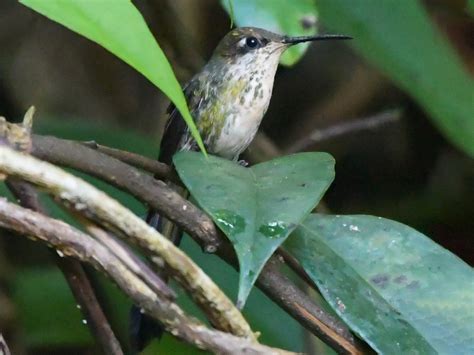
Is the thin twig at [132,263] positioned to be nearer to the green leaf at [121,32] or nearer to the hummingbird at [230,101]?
the green leaf at [121,32]

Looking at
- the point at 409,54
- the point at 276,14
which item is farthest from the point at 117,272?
the point at 409,54

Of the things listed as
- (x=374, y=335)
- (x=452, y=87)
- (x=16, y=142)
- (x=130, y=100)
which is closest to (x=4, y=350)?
(x=16, y=142)

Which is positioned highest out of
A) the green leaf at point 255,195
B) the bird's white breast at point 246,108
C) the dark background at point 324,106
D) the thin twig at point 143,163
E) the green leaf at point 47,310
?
the green leaf at point 255,195

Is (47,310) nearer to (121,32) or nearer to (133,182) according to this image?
(133,182)

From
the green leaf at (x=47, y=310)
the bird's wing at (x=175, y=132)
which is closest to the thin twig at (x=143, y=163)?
the bird's wing at (x=175, y=132)

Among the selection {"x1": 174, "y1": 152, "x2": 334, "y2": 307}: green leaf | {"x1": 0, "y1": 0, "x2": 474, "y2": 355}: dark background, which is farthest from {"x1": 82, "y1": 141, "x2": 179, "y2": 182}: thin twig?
{"x1": 0, "y1": 0, "x2": 474, "y2": 355}: dark background

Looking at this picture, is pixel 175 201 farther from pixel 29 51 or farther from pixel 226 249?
pixel 29 51

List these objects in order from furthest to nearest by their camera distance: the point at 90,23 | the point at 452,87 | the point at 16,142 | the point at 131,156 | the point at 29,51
→ the point at 29,51
the point at 452,87
the point at 131,156
the point at 16,142
the point at 90,23
